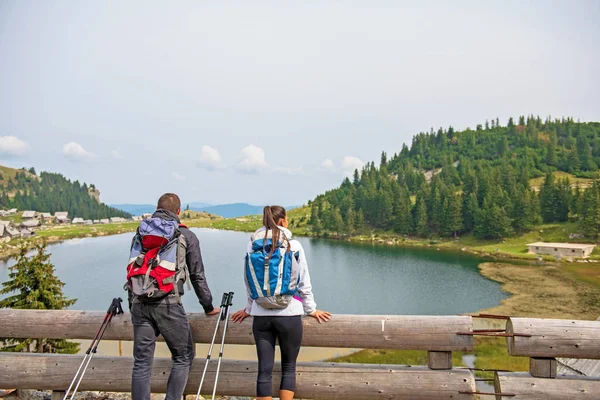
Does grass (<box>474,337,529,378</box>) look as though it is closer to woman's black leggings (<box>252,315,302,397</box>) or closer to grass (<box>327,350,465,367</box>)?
grass (<box>327,350,465,367</box>)

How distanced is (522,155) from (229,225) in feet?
440

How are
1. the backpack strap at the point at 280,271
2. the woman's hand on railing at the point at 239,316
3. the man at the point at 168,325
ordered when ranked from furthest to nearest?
the woman's hand on railing at the point at 239,316, the man at the point at 168,325, the backpack strap at the point at 280,271

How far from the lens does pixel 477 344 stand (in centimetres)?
2467

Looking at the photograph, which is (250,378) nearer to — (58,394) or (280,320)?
(280,320)

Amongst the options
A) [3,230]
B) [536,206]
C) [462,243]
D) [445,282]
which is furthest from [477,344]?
[3,230]

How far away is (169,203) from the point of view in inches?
199

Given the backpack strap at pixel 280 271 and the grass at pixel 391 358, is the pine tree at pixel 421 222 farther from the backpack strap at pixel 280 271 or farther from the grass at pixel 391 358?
the backpack strap at pixel 280 271

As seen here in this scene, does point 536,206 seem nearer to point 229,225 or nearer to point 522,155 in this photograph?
point 522,155

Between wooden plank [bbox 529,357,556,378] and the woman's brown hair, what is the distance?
355 cm

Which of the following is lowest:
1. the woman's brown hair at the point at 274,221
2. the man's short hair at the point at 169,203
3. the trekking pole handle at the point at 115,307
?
the trekking pole handle at the point at 115,307

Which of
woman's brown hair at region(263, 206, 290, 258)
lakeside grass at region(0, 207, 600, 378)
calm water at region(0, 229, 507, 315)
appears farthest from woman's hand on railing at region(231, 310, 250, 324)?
calm water at region(0, 229, 507, 315)

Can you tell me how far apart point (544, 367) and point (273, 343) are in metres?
3.46

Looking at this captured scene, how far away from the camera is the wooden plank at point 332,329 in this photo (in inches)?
206

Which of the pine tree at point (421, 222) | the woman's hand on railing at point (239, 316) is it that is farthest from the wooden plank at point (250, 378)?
the pine tree at point (421, 222)
